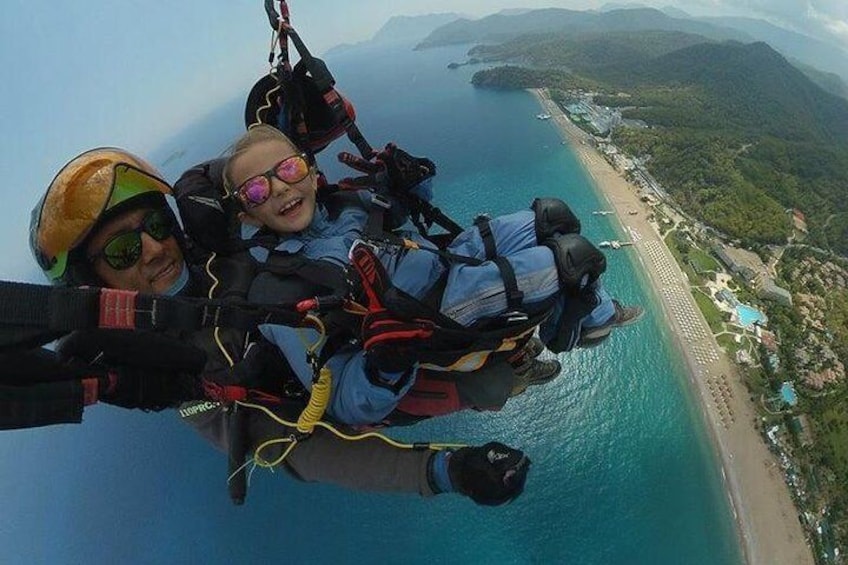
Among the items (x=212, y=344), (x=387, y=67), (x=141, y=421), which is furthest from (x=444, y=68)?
(x=212, y=344)

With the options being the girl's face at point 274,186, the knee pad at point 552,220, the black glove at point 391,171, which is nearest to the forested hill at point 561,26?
the black glove at point 391,171

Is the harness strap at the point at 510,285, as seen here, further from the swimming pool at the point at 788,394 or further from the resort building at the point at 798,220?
the resort building at the point at 798,220

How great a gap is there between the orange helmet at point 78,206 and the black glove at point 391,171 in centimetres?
91

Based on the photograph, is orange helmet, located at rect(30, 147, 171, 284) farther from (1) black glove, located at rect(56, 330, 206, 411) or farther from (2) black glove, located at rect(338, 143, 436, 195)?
Answer: (2) black glove, located at rect(338, 143, 436, 195)

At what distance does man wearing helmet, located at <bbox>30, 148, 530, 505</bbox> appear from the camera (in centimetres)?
130

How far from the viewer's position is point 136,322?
83 centimetres

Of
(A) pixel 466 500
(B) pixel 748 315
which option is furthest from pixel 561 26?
(A) pixel 466 500

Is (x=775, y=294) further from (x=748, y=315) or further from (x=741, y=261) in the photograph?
(x=741, y=261)

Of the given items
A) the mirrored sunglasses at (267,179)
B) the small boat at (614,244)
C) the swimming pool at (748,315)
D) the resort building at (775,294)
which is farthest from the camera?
the small boat at (614,244)

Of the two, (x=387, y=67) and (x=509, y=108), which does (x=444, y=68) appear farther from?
(x=509, y=108)

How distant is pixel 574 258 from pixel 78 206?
1.49 m

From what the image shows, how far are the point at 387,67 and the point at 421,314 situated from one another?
7859cm

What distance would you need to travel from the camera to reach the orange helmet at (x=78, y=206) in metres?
1.29

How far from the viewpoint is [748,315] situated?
15.6 m
